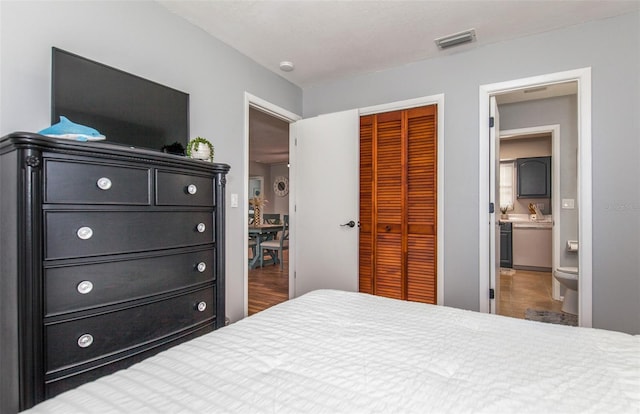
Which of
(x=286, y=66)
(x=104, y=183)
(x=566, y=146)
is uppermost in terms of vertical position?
(x=286, y=66)

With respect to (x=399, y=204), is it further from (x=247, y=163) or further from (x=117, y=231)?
(x=117, y=231)

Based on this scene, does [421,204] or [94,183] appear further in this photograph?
[421,204]

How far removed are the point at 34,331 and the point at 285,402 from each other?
1.09 meters

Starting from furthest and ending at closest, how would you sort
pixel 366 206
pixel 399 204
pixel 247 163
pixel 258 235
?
pixel 258 235 < pixel 366 206 < pixel 399 204 < pixel 247 163

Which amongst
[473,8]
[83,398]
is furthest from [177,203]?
[473,8]

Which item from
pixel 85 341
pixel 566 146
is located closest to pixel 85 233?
pixel 85 341

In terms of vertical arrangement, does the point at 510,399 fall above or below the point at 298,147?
below

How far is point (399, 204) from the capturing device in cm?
326

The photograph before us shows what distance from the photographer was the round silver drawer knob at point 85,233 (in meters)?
1.33

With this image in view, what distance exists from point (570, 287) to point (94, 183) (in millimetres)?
4141

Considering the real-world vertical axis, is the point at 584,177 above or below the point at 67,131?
below

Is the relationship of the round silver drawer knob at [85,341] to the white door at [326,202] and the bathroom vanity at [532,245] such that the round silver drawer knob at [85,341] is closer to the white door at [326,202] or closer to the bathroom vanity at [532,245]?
the white door at [326,202]

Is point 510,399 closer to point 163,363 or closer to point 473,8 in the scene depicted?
point 163,363

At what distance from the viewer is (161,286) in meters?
1.62
